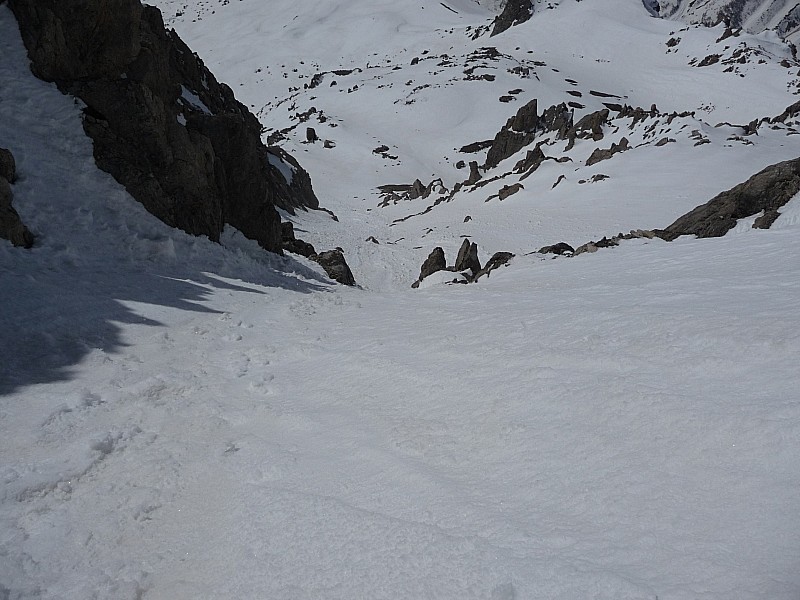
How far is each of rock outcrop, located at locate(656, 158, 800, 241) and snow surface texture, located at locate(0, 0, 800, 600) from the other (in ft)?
7.90

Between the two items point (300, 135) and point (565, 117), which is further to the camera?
point (300, 135)

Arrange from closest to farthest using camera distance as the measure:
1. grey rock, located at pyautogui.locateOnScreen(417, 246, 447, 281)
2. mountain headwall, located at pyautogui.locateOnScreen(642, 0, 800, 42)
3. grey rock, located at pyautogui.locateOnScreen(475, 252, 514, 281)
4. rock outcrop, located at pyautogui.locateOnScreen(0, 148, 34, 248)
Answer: rock outcrop, located at pyautogui.locateOnScreen(0, 148, 34, 248) → grey rock, located at pyautogui.locateOnScreen(475, 252, 514, 281) → grey rock, located at pyautogui.locateOnScreen(417, 246, 447, 281) → mountain headwall, located at pyautogui.locateOnScreen(642, 0, 800, 42)

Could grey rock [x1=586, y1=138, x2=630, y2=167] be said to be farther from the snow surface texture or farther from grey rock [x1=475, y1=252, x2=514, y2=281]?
the snow surface texture

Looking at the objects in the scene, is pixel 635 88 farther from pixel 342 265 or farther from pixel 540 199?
pixel 342 265

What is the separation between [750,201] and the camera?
12.4 meters

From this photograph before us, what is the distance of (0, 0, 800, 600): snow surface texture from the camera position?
2.58 m

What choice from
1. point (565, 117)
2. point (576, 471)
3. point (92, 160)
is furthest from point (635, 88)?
point (576, 471)

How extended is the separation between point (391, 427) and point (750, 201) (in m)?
12.3

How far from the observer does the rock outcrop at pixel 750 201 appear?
12.0 metres

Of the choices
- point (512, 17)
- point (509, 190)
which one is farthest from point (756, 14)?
point (509, 190)

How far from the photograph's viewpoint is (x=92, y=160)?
11.3 meters

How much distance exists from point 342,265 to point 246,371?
12710mm

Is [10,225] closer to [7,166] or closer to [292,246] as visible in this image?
[7,166]

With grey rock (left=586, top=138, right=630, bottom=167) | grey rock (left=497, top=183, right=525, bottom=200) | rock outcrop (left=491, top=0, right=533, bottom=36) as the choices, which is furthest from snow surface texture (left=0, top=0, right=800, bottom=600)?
rock outcrop (left=491, top=0, right=533, bottom=36)
